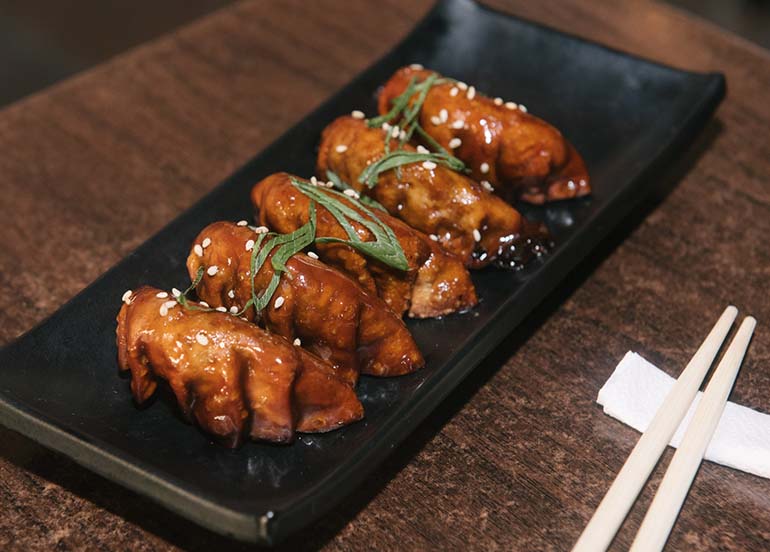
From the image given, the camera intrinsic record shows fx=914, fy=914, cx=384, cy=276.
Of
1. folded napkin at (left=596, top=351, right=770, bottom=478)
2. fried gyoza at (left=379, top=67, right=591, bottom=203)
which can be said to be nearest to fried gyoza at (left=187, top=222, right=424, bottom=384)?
folded napkin at (left=596, top=351, right=770, bottom=478)

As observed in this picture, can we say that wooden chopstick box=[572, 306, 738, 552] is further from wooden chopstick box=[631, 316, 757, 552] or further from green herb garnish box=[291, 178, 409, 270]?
green herb garnish box=[291, 178, 409, 270]

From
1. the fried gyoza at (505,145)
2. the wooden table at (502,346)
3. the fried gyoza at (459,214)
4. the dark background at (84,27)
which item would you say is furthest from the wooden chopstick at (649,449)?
the dark background at (84,27)

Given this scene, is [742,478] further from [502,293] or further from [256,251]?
[256,251]

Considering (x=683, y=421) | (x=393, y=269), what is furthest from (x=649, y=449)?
(x=393, y=269)

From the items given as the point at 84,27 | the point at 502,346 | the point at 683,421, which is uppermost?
the point at 683,421

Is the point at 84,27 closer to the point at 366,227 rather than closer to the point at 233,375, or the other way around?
the point at 366,227

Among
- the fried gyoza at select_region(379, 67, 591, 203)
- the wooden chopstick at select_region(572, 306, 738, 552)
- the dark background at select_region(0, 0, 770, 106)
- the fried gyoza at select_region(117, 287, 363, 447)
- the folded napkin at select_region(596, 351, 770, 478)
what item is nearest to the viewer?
the wooden chopstick at select_region(572, 306, 738, 552)
